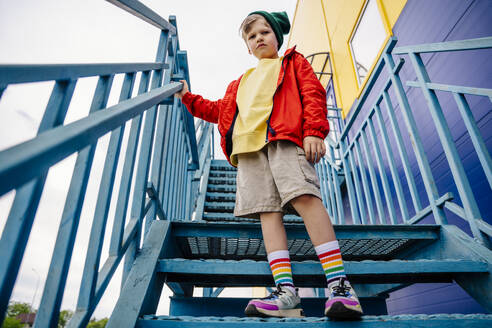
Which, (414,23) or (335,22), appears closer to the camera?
(414,23)

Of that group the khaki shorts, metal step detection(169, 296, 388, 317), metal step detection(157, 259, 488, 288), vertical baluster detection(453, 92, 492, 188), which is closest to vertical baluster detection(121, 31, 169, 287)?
metal step detection(157, 259, 488, 288)

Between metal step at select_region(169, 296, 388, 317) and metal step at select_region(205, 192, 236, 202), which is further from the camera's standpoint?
metal step at select_region(205, 192, 236, 202)

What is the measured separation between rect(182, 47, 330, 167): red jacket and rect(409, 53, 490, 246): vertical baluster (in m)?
0.57

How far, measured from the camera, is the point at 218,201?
3469 mm

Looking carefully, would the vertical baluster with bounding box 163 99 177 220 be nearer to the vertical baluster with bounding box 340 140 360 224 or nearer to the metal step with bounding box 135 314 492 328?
the metal step with bounding box 135 314 492 328

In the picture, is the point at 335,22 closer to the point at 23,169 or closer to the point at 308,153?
the point at 308,153

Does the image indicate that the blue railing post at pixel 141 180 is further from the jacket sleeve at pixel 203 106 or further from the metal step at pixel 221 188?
the metal step at pixel 221 188

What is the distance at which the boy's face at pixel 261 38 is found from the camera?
5.51 feet

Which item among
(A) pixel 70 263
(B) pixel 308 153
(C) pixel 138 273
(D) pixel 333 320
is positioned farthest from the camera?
(B) pixel 308 153

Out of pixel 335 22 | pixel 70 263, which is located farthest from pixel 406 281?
pixel 335 22

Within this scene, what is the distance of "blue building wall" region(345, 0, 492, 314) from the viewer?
6.44 feet

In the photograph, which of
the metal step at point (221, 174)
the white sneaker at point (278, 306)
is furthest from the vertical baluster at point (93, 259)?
the metal step at point (221, 174)

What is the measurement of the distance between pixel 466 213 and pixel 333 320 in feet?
2.85

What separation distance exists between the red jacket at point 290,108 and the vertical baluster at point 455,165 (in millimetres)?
573
